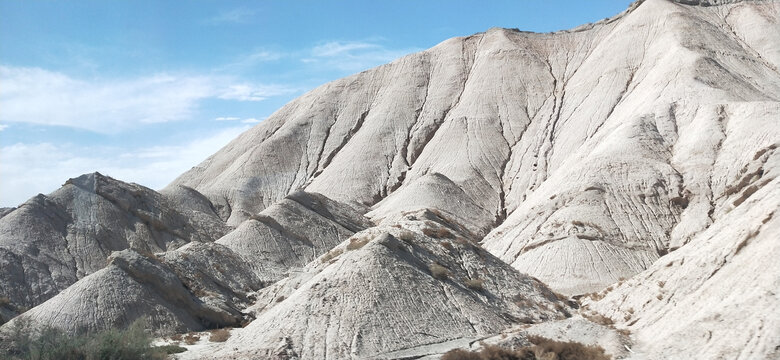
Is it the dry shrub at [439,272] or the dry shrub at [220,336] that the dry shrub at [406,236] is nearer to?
the dry shrub at [439,272]

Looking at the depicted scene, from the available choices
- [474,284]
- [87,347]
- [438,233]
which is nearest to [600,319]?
[474,284]

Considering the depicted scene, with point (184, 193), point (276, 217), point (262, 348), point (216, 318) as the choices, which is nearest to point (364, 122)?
point (184, 193)

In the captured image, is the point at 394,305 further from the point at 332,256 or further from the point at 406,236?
the point at 332,256

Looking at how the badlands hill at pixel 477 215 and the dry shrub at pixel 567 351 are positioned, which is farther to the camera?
the badlands hill at pixel 477 215

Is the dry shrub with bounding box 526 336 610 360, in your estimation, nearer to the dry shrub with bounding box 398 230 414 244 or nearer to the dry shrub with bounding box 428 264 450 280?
the dry shrub with bounding box 428 264 450 280

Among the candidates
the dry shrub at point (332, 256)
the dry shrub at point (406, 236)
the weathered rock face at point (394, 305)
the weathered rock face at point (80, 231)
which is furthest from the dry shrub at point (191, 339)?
the weathered rock face at point (80, 231)
